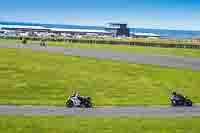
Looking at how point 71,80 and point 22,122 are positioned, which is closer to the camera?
point 22,122

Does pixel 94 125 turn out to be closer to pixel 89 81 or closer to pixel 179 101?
pixel 179 101

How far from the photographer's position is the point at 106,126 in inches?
1150

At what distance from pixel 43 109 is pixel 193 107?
14.8 metres

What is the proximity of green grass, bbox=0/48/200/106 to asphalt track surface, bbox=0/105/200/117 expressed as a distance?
3.45m

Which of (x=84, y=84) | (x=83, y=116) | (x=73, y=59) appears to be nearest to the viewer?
(x=83, y=116)

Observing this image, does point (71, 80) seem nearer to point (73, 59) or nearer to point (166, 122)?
point (73, 59)

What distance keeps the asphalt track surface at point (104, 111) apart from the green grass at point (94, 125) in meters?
2.52

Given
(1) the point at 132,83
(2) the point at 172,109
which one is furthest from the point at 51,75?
(2) the point at 172,109

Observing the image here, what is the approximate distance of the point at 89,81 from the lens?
185 ft

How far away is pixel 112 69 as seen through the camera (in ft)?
219

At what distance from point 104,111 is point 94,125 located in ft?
26.5

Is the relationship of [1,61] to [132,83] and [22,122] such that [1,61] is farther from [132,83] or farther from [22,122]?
[22,122]

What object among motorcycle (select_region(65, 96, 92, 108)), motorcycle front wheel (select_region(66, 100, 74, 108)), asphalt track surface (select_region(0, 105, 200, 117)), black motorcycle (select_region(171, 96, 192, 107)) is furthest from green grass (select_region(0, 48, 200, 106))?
asphalt track surface (select_region(0, 105, 200, 117))

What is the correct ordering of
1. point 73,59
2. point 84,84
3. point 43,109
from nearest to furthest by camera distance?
1. point 43,109
2. point 84,84
3. point 73,59
